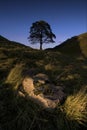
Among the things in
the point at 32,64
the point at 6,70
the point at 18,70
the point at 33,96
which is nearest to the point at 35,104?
the point at 33,96

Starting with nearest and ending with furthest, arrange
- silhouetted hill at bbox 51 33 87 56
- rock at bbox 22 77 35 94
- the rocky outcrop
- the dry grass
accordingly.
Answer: the dry grass
the rocky outcrop
rock at bbox 22 77 35 94
silhouetted hill at bbox 51 33 87 56

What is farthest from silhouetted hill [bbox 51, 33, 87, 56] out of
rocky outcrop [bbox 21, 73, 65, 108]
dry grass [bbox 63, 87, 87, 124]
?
dry grass [bbox 63, 87, 87, 124]

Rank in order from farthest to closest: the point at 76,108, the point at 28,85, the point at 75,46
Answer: the point at 75,46
the point at 28,85
the point at 76,108

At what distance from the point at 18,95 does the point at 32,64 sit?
4.53 m

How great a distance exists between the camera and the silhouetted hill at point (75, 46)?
1596 inches

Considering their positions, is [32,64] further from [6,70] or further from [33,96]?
[33,96]

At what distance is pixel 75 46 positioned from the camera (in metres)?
44.0

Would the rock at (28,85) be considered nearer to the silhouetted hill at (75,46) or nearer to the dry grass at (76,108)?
the dry grass at (76,108)

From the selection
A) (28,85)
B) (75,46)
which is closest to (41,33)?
(75,46)

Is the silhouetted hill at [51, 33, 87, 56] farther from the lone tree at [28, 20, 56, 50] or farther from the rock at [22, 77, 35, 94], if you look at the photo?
the rock at [22, 77, 35, 94]

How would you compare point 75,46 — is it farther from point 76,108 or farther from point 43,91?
point 76,108

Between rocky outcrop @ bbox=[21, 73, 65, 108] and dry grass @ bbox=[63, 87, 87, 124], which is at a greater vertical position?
rocky outcrop @ bbox=[21, 73, 65, 108]

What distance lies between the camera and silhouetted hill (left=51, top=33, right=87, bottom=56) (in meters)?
40.5

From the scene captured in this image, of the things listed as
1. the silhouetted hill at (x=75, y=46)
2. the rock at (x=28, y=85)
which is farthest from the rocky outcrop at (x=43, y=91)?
the silhouetted hill at (x=75, y=46)
